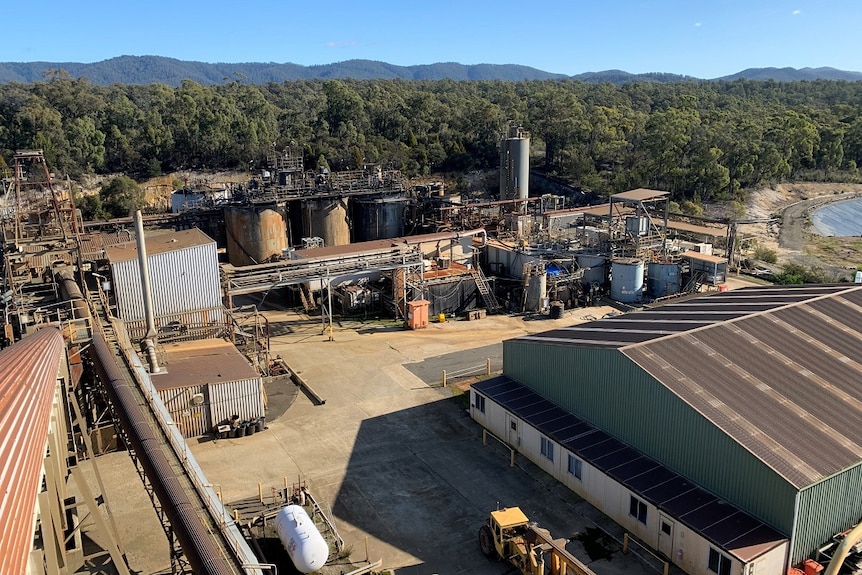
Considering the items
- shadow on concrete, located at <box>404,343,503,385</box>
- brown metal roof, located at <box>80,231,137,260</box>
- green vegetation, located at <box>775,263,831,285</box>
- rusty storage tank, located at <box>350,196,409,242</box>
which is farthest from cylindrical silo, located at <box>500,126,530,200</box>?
brown metal roof, located at <box>80,231,137,260</box>

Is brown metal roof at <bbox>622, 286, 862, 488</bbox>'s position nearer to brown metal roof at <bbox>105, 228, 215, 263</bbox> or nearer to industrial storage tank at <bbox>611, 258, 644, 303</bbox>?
industrial storage tank at <bbox>611, 258, 644, 303</bbox>

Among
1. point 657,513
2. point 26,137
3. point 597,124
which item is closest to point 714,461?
→ point 657,513

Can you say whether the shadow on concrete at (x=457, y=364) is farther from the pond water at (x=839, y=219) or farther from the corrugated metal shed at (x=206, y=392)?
the pond water at (x=839, y=219)

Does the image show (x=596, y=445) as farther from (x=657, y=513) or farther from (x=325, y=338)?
(x=325, y=338)

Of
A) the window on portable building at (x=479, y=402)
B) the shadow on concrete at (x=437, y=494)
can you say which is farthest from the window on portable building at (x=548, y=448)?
the window on portable building at (x=479, y=402)

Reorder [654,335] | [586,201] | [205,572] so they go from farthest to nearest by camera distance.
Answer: [586,201]
[654,335]
[205,572]

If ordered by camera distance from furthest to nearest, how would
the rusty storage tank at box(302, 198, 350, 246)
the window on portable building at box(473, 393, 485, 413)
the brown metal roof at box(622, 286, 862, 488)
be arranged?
the rusty storage tank at box(302, 198, 350, 246), the window on portable building at box(473, 393, 485, 413), the brown metal roof at box(622, 286, 862, 488)

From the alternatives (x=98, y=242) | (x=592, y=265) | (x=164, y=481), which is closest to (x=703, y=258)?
(x=592, y=265)
